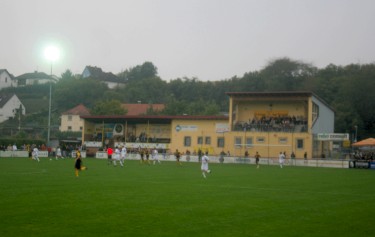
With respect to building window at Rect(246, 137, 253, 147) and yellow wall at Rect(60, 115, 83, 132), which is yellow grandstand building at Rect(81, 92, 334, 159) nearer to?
building window at Rect(246, 137, 253, 147)

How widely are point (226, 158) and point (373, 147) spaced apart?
18142 millimetres

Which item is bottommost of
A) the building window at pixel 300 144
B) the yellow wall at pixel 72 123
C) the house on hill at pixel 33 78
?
the building window at pixel 300 144

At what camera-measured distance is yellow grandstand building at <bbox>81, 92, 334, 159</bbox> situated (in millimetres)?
68562

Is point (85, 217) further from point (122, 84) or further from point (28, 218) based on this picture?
point (122, 84)

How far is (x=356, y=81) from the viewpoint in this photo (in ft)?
306

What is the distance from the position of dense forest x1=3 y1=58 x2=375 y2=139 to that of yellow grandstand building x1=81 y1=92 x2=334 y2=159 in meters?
15.3

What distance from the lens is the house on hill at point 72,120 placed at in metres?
107

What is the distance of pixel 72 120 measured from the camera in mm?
107750

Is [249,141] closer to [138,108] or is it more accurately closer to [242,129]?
[242,129]

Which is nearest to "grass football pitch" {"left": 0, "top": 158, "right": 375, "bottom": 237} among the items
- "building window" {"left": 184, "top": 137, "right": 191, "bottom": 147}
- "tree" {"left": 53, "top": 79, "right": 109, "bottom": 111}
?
"building window" {"left": 184, "top": 137, "right": 191, "bottom": 147}

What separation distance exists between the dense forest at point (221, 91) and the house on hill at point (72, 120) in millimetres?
3008

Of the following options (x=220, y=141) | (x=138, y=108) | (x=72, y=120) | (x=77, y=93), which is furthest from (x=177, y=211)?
(x=77, y=93)

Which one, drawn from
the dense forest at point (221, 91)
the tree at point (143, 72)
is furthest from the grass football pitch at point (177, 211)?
the tree at point (143, 72)

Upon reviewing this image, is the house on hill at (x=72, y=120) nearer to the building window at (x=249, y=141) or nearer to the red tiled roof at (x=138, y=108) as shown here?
the red tiled roof at (x=138, y=108)
